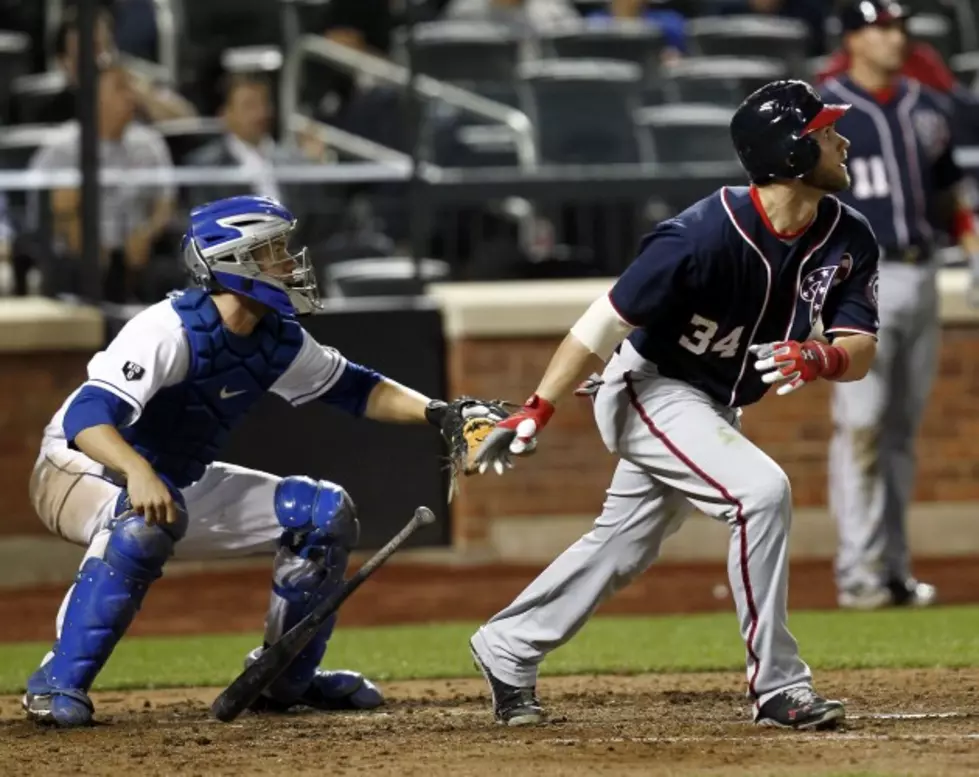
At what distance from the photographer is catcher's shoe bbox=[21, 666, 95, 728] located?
585cm

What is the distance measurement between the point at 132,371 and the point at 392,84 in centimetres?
657

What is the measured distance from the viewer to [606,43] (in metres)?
12.4

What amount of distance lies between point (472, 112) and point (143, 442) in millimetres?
5950

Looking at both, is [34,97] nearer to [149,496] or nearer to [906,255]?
[906,255]

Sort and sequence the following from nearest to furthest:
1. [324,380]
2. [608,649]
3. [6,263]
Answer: [324,380] → [608,649] → [6,263]

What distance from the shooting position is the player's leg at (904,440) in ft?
29.0

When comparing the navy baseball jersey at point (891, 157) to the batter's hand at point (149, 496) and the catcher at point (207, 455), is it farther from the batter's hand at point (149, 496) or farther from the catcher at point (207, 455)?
the batter's hand at point (149, 496)

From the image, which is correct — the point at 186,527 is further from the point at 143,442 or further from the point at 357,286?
the point at 357,286

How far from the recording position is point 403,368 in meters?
10.6

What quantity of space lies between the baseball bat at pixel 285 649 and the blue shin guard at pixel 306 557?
169mm

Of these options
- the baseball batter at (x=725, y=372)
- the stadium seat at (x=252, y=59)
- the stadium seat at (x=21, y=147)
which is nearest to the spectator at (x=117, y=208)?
the stadium seat at (x=21, y=147)

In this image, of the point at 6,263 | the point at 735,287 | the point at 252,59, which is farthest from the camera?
the point at 252,59

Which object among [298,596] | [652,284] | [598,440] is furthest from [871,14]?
[298,596]

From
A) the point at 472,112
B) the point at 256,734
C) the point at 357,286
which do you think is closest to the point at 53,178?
the point at 357,286
